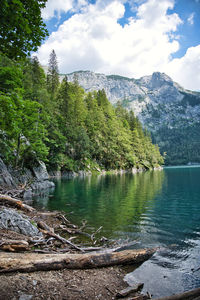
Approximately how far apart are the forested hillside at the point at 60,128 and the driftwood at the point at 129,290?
312 inches

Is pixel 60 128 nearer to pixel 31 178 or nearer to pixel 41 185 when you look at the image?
pixel 41 185

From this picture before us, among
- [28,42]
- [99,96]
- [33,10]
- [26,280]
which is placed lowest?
[26,280]

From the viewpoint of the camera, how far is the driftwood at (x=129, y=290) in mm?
5102

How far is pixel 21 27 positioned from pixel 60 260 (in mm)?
A: 7736

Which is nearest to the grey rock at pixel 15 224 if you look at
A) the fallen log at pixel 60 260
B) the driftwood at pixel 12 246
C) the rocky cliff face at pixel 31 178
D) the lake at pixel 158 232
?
the driftwood at pixel 12 246

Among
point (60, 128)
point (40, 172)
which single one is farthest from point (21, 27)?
point (60, 128)

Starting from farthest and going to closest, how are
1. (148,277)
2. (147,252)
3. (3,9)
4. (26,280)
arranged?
(147,252) < (148,277) < (3,9) < (26,280)

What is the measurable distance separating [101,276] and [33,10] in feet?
30.7

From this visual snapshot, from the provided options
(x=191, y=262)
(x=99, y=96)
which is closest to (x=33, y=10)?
(x=191, y=262)

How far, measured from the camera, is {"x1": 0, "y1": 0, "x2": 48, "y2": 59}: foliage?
611cm

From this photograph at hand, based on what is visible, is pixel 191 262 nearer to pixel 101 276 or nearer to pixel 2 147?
pixel 101 276

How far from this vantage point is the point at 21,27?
6465 mm

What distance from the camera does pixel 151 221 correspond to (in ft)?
44.2

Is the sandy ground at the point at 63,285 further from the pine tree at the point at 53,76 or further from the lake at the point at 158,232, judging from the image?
the pine tree at the point at 53,76
